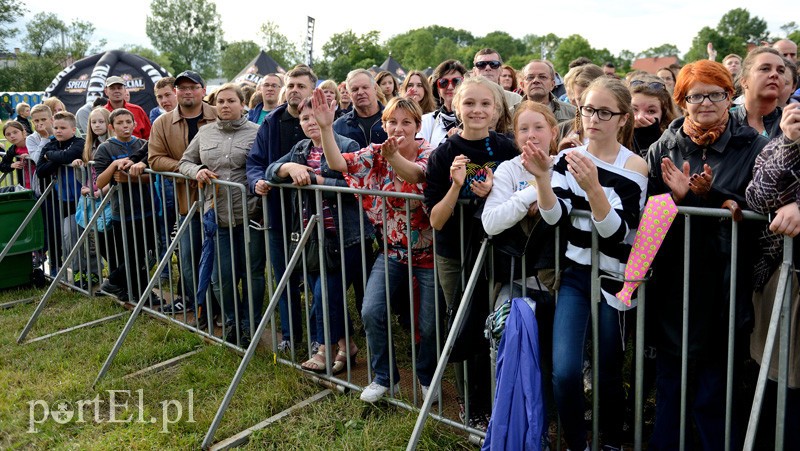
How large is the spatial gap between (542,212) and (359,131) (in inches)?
113

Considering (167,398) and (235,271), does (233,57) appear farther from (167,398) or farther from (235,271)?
(167,398)

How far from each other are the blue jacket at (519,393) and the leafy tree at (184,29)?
95160mm

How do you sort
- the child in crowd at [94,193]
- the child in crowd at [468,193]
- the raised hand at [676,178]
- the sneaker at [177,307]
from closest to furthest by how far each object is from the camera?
the raised hand at [676,178]
the child in crowd at [468,193]
the sneaker at [177,307]
the child in crowd at [94,193]

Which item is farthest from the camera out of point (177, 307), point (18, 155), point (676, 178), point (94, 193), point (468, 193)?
point (18, 155)

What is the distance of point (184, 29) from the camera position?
92938mm

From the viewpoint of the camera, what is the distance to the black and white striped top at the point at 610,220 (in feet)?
9.89

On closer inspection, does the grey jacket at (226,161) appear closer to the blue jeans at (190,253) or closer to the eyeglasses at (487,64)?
the blue jeans at (190,253)

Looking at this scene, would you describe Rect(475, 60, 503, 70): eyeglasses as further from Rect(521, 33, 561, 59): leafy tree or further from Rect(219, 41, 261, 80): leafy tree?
Rect(521, 33, 561, 59): leafy tree

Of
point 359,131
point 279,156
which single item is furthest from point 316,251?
point 359,131

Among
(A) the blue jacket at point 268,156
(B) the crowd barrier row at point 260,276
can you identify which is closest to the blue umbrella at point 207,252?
(B) the crowd barrier row at point 260,276

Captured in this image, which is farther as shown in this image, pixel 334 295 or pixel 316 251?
pixel 334 295

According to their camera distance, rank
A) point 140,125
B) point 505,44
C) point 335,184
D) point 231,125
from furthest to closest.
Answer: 1. point 505,44
2. point 140,125
3. point 231,125
4. point 335,184

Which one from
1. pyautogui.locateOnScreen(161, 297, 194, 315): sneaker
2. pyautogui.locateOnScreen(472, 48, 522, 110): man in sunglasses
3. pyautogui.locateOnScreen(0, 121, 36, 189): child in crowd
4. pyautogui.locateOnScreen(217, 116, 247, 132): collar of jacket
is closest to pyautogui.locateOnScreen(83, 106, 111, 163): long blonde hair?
pyautogui.locateOnScreen(0, 121, 36, 189): child in crowd

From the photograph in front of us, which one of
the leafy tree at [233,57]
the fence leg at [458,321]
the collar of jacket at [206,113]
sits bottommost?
the fence leg at [458,321]
